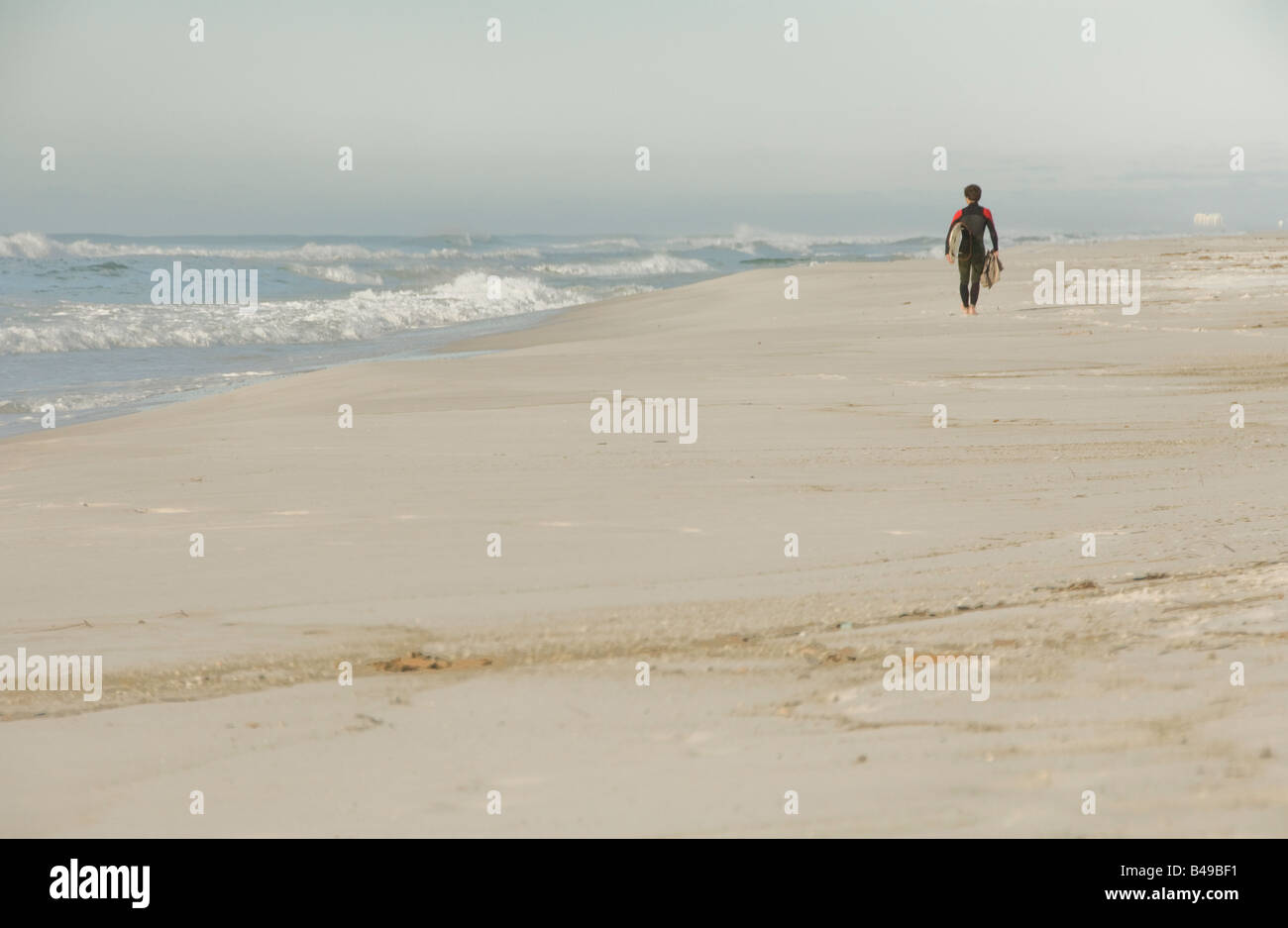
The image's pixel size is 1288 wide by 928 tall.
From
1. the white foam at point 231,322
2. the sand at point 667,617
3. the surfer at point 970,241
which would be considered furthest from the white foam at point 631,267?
the sand at point 667,617

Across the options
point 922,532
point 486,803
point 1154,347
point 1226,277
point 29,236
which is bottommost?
point 486,803

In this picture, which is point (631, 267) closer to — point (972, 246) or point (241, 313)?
point (241, 313)

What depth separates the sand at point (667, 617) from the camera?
2.55 meters

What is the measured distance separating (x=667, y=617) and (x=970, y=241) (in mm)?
10221

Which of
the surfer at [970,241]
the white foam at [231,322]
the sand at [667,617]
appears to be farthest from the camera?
the white foam at [231,322]

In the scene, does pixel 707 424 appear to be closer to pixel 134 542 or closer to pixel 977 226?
pixel 134 542

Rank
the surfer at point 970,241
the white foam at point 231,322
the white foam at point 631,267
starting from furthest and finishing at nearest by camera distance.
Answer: the white foam at point 631,267, the white foam at point 231,322, the surfer at point 970,241

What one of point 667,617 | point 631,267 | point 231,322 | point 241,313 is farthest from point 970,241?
point 631,267

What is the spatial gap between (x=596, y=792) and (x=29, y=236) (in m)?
44.9

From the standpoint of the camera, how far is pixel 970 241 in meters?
12.8

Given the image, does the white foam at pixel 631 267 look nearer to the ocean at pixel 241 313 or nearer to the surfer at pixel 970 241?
the ocean at pixel 241 313

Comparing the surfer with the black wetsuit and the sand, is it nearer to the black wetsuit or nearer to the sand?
the black wetsuit

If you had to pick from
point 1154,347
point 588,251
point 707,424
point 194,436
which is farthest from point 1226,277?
point 588,251

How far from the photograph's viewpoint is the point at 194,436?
24.0 feet
